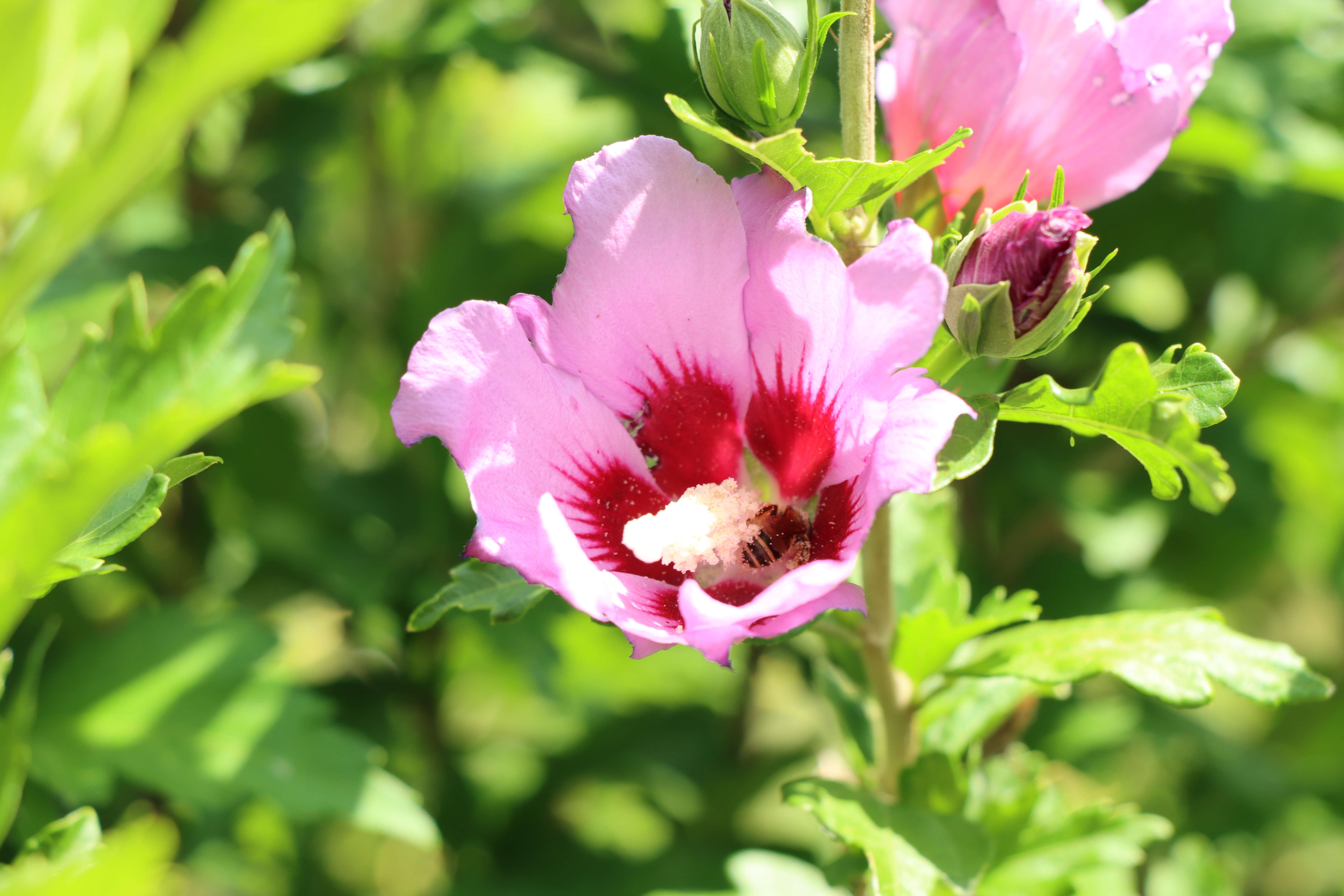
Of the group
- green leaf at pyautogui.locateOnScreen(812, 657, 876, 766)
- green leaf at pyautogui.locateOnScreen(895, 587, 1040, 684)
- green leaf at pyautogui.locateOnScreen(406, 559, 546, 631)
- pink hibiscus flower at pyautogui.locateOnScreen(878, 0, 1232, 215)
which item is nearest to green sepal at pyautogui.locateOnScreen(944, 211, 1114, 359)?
pink hibiscus flower at pyautogui.locateOnScreen(878, 0, 1232, 215)

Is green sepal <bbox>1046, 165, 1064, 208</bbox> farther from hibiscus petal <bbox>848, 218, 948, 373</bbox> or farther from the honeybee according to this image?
the honeybee

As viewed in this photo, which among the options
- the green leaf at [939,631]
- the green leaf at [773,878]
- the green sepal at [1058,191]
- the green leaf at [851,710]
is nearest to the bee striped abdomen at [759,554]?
the green leaf at [939,631]

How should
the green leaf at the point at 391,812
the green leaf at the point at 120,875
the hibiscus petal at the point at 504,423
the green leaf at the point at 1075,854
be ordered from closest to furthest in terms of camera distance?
the green leaf at the point at 120,875 → the hibiscus petal at the point at 504,423 → the green leaf at the point at 1075,854 → the green leaf at the point at 391,812

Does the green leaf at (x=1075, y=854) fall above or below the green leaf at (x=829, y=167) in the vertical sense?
below

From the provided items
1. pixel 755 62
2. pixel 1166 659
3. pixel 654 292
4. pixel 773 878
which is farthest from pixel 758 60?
pixel 773 878

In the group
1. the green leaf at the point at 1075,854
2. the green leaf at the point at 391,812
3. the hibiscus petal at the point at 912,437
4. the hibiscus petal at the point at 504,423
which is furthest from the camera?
the green leaf at the point at 391,812

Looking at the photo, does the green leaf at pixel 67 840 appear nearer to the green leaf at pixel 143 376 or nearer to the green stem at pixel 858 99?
the green leaf at pixel 143 376

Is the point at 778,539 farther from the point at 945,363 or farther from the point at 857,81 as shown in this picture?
the point at 857,81
